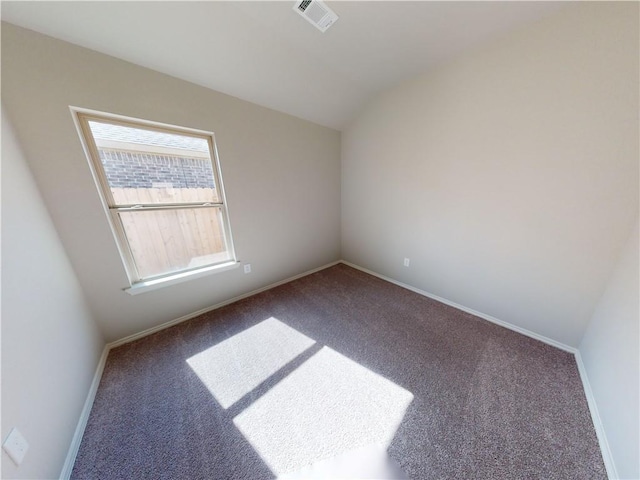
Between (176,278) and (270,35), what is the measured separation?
2.19 m

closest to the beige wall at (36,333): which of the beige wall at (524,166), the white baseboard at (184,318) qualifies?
the white baseboard at (184,318)

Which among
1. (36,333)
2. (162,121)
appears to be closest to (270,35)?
(162,121)

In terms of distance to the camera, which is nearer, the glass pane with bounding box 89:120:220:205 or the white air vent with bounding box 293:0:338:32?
the white air vent with bounding box 293:0:338:32

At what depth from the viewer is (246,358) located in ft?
5.19

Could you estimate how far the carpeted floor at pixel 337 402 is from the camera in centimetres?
99

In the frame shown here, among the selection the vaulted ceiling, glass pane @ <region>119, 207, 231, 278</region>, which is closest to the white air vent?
the vaulted ceiling

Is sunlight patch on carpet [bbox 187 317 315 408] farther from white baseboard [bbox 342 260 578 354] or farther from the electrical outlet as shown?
white baseboard [bbox 342 260 578 354]

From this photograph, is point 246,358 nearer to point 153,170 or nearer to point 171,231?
point 171,231

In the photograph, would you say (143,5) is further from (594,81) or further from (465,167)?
(594,81)

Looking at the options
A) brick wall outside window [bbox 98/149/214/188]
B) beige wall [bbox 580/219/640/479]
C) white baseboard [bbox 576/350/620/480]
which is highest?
brick wall outside window [bbox 98/149/214/188]

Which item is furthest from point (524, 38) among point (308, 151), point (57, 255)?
point (57, 255)

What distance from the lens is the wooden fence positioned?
5.45 ft

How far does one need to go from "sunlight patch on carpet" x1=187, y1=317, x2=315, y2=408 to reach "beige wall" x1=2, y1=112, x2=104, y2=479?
634mm

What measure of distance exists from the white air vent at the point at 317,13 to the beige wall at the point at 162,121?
870 millimetres
